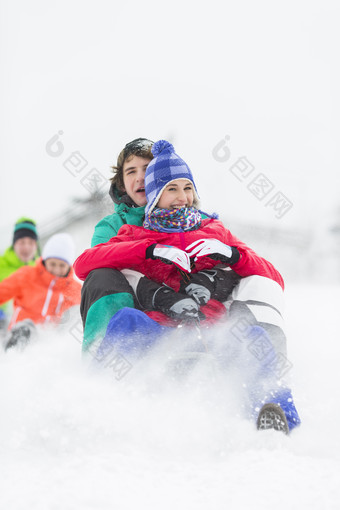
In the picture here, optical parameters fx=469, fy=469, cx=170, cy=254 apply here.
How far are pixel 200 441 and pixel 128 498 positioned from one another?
389 millimetres

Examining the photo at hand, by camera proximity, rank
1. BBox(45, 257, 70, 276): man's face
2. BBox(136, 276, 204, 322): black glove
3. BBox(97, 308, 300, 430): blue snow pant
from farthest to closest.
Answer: BBox(45, 257, 70, 276): man's face → BBox(136, 276, 204, 322): black glove → BBox(97, 308, 300, 430): blue snow pant

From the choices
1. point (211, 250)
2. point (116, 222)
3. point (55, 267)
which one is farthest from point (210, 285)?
point (55, 267)

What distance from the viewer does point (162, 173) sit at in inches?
92.6

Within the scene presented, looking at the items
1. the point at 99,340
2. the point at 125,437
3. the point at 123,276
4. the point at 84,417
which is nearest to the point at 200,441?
the point at 125,437

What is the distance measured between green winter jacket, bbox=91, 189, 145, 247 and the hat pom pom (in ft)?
1.06

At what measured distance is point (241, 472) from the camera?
115 cm

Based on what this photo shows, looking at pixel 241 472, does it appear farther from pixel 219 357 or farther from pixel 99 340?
pixel 99 340

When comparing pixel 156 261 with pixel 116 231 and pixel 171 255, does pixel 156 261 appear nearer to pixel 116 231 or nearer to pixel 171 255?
pixel 171 255

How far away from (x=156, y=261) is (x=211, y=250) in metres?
0.28

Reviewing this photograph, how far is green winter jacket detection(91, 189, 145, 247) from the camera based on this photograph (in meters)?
2.58

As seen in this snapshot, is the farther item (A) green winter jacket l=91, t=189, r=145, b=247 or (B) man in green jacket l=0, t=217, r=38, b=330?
(B) man in green jacket l=0, t=217, r=38, b=330

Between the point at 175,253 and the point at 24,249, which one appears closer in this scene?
the point at 175,253

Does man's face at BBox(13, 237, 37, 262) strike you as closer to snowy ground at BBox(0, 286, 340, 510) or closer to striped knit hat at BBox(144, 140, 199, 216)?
striped knit hat at BBox(144, 140, 199, 216)

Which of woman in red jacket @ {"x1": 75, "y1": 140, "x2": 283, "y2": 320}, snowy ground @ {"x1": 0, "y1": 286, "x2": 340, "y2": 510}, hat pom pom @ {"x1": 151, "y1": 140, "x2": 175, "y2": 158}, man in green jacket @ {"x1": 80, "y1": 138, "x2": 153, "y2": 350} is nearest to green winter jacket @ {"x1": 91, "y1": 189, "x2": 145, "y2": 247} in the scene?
man in green jacket @ {"x1": 80, "y1": 138, "x2": 153, "y2": 350}
